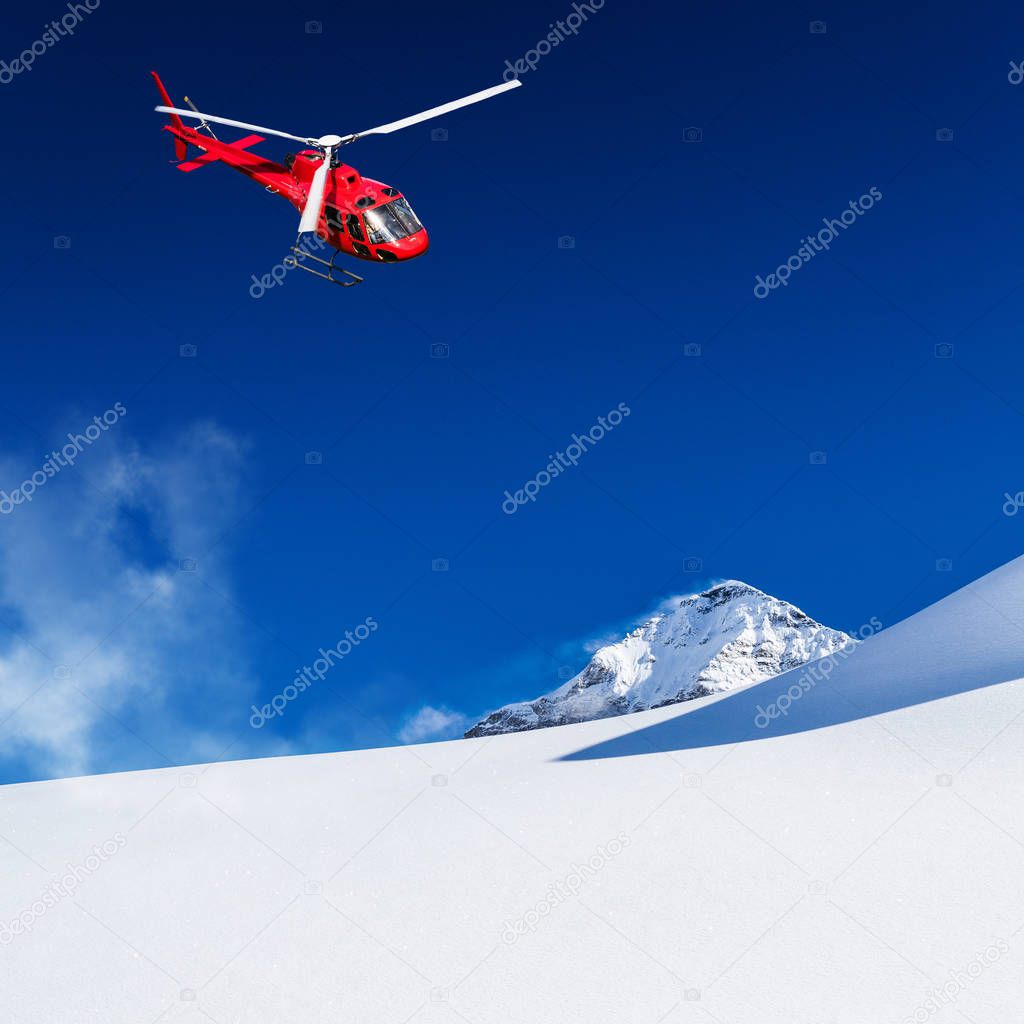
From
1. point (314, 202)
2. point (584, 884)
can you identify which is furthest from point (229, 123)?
point (584, 884)

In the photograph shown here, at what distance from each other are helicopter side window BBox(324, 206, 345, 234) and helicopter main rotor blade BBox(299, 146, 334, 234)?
0.83 ft

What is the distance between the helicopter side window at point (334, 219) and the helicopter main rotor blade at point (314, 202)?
0.25 m

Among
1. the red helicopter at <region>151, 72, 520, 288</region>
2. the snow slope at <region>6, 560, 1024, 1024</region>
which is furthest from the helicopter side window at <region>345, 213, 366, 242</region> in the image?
the snow slope at <region>6, 560, 1024, 1024</region>

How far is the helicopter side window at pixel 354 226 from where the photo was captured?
17906 millimetres

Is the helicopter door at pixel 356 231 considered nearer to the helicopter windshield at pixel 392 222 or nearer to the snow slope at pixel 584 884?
the helicopter windshield at pixel 392 222

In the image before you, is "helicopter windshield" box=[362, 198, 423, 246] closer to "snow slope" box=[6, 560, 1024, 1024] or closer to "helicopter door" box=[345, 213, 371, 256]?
"helicopter door" box=[345, 213, 371, 256]

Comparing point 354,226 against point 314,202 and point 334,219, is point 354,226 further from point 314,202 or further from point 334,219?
point 314,202

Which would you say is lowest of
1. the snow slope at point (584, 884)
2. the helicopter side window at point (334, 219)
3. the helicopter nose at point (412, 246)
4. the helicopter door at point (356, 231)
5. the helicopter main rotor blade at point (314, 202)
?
the snow slope at point (584, 884)

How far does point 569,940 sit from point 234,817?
699 cm

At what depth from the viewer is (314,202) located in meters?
17.4

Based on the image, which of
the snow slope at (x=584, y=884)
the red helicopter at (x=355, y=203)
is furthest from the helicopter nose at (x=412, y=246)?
the snow slope at (x=584, y=884)

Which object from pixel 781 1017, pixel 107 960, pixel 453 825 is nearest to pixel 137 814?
pixel 107 960

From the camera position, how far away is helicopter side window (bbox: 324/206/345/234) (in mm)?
18047

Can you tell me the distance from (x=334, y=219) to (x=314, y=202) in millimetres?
775
